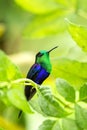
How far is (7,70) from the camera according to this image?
48 centimetres

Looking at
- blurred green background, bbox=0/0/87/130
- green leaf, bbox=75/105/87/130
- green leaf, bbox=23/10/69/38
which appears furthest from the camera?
green leaf, bbox=23/10/69/38

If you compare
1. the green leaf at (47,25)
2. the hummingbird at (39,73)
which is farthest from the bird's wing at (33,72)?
the green leaf at (47,25)

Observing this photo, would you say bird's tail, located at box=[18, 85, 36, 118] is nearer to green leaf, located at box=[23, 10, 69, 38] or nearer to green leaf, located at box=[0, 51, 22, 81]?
green leaf, located at box=[0, 51, 22, 81]

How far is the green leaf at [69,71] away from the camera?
0.47 metres

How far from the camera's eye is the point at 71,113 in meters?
0.44

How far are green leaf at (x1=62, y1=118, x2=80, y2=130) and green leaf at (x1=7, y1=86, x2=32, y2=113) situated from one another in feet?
0.16

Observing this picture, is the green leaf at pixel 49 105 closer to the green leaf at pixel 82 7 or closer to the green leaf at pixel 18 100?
the green leaf at pixel 18 100

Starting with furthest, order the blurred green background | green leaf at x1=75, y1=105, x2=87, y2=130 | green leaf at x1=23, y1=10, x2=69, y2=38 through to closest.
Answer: green leaf at x1=23, y1=10, x2=69, y2=38 < the blurred green background < green leaf at x1=75, y1=105, x2=87, y2=130

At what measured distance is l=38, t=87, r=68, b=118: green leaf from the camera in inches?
16.4

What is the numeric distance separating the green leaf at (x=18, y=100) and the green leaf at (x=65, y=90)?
0.05 m

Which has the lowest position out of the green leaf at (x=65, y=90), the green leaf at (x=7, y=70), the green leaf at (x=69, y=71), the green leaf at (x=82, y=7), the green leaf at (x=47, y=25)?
the green leaf at (x=47, y=25)

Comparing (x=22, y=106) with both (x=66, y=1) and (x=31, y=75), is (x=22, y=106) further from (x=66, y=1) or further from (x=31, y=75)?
(x=66, y=1)

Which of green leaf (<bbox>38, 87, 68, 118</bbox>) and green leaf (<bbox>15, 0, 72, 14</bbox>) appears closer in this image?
green leaf (<bbox>38, 87, 68, 118</bbox>)

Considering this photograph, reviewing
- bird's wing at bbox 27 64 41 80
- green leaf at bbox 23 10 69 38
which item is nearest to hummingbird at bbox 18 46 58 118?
bird's wing at bbox 27 64 41 80
